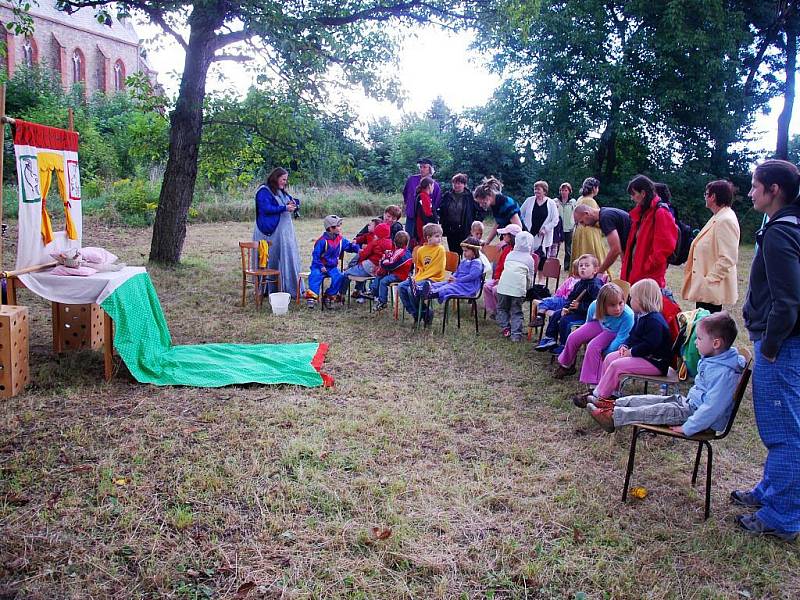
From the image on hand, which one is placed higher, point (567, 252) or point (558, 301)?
point (567, 252)

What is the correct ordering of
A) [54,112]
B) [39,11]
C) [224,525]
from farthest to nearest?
[39,11], [54,112], [224,525]

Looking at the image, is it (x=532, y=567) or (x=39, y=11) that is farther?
(x=39, y=11)

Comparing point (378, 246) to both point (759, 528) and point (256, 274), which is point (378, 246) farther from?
point (759, 528)

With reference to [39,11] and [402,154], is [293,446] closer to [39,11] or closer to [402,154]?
[402,154]

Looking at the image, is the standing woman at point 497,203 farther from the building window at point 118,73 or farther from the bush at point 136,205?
the building window at point 118,73

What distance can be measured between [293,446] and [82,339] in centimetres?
297

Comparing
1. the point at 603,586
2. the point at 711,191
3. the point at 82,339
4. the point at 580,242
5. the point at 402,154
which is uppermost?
the point at 402,154

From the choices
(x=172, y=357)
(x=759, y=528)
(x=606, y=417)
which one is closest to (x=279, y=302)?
(x=172, y=357)

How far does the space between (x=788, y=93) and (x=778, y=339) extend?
21.6 meters

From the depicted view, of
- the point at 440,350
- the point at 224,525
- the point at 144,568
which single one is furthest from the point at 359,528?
the point at 440,350

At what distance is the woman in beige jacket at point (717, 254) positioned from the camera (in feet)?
16.1

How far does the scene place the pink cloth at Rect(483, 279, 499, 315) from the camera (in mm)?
7531

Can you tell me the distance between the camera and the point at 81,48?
39.9 metres

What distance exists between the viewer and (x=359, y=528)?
10.4ft
